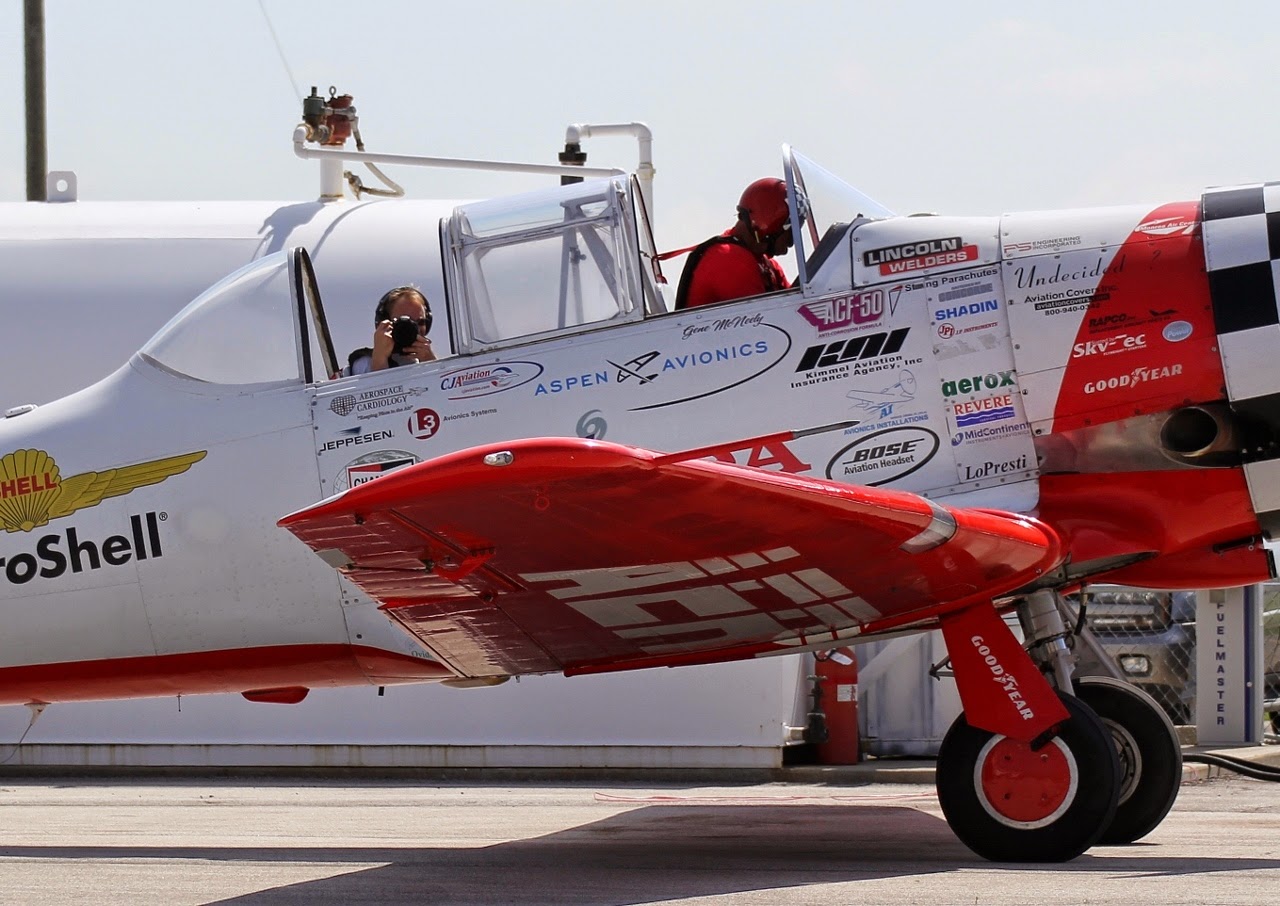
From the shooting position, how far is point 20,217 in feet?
41.9

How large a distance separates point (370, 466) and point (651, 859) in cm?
208

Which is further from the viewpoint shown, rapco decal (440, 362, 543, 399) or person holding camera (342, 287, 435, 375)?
person holding camera (342, 287, 435, 375)

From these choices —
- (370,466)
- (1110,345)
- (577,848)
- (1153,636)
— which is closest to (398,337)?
(370,466)

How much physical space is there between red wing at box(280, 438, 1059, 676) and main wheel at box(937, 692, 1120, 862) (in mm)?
637

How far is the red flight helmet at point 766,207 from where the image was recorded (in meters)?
7.09

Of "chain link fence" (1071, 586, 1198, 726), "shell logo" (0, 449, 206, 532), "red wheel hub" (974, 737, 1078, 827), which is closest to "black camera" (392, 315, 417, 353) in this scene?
"shell logo" (0, 449, 206, 532)

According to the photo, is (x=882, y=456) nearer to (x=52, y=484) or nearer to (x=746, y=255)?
(x=746, y=255)

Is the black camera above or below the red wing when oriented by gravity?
above

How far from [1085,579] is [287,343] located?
3.72 m

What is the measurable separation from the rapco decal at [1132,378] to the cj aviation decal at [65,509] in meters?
3.91

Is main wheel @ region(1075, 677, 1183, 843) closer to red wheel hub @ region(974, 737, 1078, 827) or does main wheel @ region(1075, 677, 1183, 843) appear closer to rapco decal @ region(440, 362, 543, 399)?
red wheel hub @ region(974, 737, 1078, 827)

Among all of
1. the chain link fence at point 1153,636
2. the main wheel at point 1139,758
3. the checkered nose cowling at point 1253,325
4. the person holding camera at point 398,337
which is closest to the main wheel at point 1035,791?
the main wheel at point 1139,758

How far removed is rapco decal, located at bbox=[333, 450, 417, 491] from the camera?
6.87 m

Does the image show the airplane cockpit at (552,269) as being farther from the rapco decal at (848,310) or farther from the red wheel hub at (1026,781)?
the red wheel hub at (1026,781)
